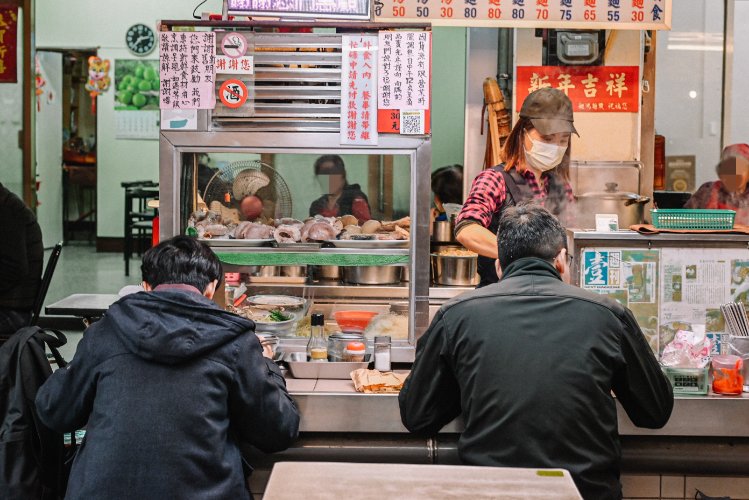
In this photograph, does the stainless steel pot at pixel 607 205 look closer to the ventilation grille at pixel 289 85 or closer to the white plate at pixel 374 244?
the white plate at pixel 374 244

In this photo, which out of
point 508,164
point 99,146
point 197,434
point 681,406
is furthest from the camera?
point 99,146

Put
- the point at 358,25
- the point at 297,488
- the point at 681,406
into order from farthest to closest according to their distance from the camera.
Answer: the point at 358,25
the point at 681,406
the point at 297,488

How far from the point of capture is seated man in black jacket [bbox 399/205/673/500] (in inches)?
86.8

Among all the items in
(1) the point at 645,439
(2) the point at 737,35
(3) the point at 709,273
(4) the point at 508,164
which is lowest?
(1) the point at 645,439

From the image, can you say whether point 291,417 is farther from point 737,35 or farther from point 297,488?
point 737,35

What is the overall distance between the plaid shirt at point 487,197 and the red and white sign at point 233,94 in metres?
1.05

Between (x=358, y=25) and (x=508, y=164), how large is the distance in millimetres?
955

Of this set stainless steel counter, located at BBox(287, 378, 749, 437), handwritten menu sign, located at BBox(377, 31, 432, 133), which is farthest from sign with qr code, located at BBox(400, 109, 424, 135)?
stainless steel counter, located at BBox(287, 378, 749, 437)

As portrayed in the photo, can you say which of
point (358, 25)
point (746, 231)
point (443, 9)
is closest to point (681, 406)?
point (746, 231)

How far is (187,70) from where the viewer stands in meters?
3.35

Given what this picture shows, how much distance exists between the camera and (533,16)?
13.1 ft

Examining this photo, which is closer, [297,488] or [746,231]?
[297,488]

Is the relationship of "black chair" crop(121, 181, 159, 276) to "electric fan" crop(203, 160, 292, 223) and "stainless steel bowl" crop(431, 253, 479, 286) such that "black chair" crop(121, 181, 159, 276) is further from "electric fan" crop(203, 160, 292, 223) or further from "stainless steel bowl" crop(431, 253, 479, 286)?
"electric fan" crop(203, 160, 292, 223)

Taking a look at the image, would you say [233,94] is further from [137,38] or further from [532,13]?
[137,38]
